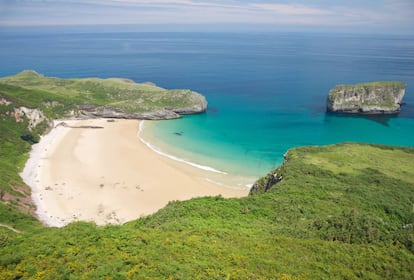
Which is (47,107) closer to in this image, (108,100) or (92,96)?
(92,96)

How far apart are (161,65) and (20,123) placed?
136m

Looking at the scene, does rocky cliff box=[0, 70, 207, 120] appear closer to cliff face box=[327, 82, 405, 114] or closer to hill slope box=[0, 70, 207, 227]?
hill slope box=[0, 70, 207, 227]

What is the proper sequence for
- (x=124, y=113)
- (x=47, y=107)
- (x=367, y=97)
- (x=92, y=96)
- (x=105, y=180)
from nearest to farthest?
(x=105, y=180)
(x=47, y=107)
(x=124, y=113)
(x=367, y=97)
(x=92, y=96)

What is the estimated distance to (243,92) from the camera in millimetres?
119875

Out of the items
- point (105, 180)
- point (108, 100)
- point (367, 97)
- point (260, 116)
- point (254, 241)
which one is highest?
point (367, 97)

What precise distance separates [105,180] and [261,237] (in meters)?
35.1

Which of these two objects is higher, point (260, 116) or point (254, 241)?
point (254, 241)

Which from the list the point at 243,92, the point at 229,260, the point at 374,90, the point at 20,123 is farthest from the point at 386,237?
the point at 243,92

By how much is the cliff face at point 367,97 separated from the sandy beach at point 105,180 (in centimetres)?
6029

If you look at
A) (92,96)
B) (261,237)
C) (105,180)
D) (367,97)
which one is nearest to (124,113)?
(92,96)

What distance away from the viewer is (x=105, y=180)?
49.6 m

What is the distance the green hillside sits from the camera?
52.2ft

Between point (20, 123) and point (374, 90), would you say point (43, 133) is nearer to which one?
point (20, 123)

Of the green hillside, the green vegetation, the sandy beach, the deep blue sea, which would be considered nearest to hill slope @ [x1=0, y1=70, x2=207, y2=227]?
the green vegetation
